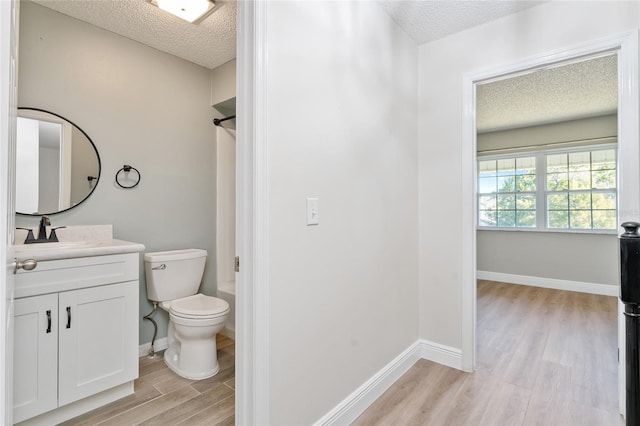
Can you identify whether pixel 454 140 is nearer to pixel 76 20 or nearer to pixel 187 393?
pixel 187 393

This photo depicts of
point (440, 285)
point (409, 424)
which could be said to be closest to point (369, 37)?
point (440, 285)

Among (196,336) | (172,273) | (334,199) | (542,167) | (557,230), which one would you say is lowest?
(196,336)

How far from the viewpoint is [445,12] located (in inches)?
83.4

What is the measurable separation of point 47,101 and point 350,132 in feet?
6.64

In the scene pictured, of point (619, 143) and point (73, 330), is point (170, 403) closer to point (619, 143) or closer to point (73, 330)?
point (73, 330)

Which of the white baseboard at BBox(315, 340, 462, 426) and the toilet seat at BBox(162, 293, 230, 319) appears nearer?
the white baseboard at BBox(315, 340, 462, 426)

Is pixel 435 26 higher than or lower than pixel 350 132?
higher

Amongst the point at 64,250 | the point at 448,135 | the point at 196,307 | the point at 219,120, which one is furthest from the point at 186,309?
the point at 448,135

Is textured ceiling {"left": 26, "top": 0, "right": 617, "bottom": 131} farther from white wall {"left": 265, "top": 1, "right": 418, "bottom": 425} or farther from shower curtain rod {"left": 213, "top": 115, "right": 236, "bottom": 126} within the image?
shower curtain rod {"left": 213, "top": 115, "right": 236, "bottom": 126}

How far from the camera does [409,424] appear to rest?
5.70 ft

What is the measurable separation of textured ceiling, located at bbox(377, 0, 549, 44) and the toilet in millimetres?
2334

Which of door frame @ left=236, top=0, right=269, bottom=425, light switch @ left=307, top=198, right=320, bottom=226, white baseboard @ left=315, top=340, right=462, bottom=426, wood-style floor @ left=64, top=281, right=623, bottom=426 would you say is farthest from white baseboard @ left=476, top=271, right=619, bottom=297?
door frame @ left=236, top=0, right=269, bottom=425

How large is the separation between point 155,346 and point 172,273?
0.65m

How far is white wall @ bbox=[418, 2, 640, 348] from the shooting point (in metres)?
2.14
